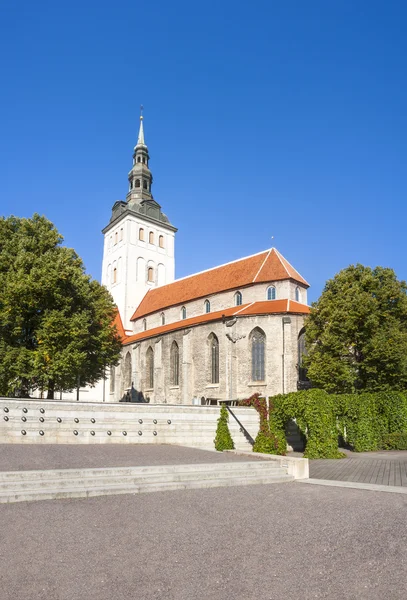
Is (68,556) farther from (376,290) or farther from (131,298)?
(131,298)

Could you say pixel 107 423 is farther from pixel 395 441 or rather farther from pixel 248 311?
pixel 248 311

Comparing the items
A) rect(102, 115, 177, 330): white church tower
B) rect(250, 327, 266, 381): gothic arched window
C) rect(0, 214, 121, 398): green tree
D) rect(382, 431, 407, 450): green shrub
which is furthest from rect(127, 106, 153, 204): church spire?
rect(382, 431, 407, 450): green shrub

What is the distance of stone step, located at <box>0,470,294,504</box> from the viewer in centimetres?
976

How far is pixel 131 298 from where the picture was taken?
59.2 m

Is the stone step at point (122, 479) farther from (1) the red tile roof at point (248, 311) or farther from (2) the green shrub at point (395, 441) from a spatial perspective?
(1) the red tile roof at point (248, 311)

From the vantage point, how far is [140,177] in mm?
63375

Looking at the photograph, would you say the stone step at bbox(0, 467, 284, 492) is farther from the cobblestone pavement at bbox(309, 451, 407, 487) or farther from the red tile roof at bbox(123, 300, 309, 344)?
the red tile roof at bbox(123, 300, 309, 344)

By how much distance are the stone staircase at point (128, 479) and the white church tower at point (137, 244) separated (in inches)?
1801

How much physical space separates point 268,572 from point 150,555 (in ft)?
5.52

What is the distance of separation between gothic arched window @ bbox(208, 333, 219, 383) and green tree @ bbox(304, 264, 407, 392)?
1093 centimetres

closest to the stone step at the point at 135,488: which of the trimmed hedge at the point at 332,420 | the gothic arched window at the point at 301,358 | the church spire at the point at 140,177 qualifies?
the trimmed hedge at the point at 332,420

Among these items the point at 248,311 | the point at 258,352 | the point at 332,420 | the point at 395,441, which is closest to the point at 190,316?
the point at 248,311

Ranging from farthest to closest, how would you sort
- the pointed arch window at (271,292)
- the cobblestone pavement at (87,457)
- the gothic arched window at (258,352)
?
the pointed arch window at (271,292), the gothic arched window at (258,352), the cobblestone pavement at (87,457)

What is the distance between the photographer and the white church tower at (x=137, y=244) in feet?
196
